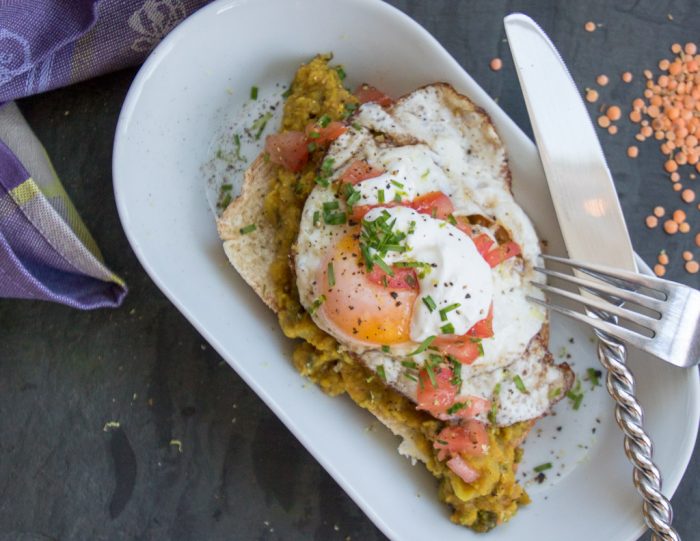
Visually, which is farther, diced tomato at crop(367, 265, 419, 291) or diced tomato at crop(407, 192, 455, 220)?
diced tomato at crop(407, 192, 455, 220)

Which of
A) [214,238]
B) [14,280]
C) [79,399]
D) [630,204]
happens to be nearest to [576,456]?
[630,204]

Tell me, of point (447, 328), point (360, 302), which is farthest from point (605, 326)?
point (360, 302)

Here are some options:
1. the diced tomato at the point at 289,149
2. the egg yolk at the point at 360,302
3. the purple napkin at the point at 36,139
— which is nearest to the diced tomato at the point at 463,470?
the egg yolk at the point at 360,302

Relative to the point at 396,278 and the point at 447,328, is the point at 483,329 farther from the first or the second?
the point at 396,278

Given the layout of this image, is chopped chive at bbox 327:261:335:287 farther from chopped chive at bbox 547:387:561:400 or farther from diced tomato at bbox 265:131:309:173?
chopped chive at bbox 547:387:561:400

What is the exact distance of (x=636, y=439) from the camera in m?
3.37

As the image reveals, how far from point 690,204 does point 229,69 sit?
2.59 metres

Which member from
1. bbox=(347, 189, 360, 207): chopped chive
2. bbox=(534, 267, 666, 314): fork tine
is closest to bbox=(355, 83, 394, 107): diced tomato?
bbox=(347, 189, 360, 207): chopped chive

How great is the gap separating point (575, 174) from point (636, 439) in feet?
4.15

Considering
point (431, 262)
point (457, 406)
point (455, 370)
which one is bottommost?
point (457, 406)

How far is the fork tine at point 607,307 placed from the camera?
3.29 m

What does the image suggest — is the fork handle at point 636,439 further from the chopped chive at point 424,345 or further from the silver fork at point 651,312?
the chopped chive at point 424,345

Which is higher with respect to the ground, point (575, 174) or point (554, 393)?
point (575, 174)

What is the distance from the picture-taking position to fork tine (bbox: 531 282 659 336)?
129 inches
